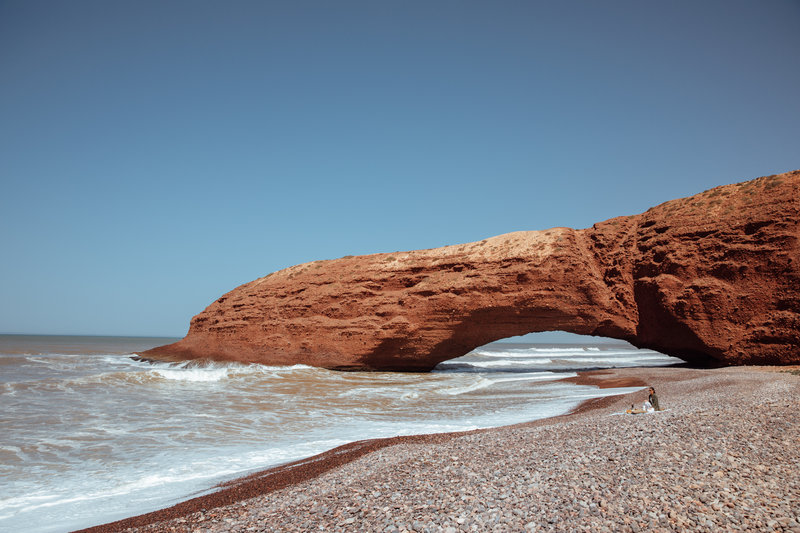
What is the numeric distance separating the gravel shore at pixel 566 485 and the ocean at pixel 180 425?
4.76 feet

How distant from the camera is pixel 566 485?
14.7 ft

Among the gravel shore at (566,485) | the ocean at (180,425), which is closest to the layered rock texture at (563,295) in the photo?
the ocean at (180,425)

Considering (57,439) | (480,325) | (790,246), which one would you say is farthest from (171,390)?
(790,246)

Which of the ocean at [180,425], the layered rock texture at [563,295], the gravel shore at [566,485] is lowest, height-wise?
the ocean at [180,425]

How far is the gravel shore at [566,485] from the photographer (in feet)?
12.4

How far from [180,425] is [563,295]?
1700 cm

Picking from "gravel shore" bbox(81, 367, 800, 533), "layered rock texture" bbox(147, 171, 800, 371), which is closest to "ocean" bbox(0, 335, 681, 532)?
→ "gravel shore" bbox(81, 367, 800, 533)

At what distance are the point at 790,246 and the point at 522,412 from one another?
1388 cm

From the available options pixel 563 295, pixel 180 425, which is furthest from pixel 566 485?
pixel 563 295

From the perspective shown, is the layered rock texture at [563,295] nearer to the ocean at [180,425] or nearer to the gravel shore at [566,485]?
the ocean at [180,425]

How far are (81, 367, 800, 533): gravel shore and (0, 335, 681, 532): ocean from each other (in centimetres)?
145

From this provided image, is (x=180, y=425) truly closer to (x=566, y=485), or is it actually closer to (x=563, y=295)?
(x=566, y=485)

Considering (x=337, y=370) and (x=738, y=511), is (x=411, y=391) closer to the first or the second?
(x=337, y=370)

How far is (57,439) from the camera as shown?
9.29m
